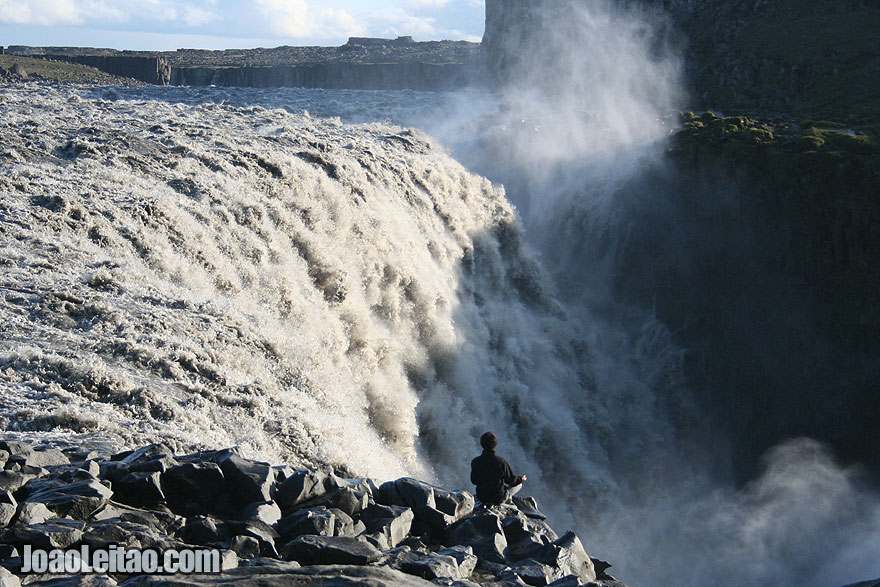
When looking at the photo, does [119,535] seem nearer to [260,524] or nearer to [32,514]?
[32,514]

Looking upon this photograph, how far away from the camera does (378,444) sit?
48.6ft

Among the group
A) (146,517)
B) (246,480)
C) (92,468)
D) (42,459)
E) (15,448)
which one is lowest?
(146,517)

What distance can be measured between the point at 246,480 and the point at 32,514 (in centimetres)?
204

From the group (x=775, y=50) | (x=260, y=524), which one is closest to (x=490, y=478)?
(x=260, y=524)

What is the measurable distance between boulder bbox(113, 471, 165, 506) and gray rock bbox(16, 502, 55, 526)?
93cm

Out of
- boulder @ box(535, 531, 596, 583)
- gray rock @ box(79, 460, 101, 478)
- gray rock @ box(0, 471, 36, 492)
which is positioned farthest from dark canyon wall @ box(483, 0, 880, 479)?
gray rock @ box(0, 471, 36, 492)

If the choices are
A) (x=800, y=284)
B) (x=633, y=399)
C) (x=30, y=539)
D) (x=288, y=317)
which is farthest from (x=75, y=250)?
(x=800, y=284)

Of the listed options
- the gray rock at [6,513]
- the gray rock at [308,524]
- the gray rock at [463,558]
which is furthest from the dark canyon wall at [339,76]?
the gray rock at [6,513]

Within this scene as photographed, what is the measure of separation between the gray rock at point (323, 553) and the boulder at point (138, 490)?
136cm

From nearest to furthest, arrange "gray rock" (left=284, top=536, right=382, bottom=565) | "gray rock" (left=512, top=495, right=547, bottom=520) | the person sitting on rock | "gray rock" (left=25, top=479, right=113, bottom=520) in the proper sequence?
"gray rock" (left=25, top=479, right=113, bottom=520)
"gray rock" (left=284, top=536, right=382, bottom=565)
the person sitting on rock
"gray rock" (left=512, top=495, right=547, bottom=520)

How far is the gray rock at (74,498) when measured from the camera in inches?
281

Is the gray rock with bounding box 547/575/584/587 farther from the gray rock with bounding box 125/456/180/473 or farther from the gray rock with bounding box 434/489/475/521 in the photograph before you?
the gray rock with bounding box 125/456/180/473

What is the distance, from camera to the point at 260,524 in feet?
25.8

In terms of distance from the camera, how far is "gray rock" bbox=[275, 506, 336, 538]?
26.5 feet
